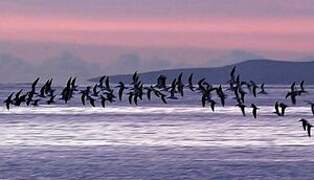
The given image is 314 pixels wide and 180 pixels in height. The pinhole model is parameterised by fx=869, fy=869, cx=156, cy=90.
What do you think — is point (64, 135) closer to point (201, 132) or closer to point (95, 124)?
point (201, 132)

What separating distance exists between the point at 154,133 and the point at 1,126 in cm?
1019

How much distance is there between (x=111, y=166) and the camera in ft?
85.0

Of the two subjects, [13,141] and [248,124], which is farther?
[248,124]

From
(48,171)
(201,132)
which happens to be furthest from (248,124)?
(48,171)

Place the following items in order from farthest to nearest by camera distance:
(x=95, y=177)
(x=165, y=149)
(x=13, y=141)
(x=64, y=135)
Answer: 1. (x=64, y=135)
2. (x=13, y=141)
3. (x=165, y=149)
4. (x=95, y=177)

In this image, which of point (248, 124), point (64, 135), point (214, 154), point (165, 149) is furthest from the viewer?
point (248, 124)

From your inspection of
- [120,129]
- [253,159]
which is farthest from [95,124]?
[253,159]

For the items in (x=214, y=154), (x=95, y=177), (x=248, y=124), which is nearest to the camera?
(x=95, y=177)

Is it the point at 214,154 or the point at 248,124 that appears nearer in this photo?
the point at 214,154

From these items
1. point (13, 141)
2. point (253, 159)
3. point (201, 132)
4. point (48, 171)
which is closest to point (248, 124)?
point (201, 132)

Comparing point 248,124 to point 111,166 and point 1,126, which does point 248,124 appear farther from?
point 111,166

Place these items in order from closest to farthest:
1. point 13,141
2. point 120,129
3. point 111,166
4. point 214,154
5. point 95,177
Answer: point 95,177 → point 111,166 → point 214,154 → point 13,141 → point 120,129

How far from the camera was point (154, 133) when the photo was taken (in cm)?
4116

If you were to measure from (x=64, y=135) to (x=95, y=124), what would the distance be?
1031cm
